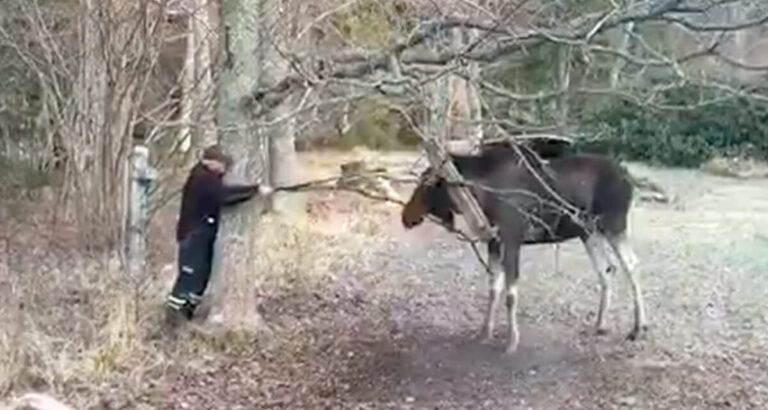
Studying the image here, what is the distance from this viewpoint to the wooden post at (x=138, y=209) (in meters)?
8.70

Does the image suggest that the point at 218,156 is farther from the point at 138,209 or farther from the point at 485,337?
the point at 485,337

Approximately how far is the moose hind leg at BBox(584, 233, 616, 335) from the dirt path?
127mm

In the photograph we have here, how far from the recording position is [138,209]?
880 centimetres

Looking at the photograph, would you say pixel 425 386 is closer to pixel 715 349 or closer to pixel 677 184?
pixel 715 349

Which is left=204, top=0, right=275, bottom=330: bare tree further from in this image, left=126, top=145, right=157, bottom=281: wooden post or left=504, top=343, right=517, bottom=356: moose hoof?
left=504, top=343, right=517, bottom=356: moose hoof

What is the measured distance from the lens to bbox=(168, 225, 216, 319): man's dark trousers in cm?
805

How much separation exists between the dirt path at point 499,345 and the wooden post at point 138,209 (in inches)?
40.9

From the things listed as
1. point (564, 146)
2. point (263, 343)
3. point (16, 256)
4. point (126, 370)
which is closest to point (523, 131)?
point (564, 146)

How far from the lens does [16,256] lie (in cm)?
1004

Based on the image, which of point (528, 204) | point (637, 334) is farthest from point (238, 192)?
point (637, 334)

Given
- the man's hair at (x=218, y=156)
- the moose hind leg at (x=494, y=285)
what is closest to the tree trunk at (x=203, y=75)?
the man's hair at (x=218, y=156)

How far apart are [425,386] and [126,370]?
1702mm

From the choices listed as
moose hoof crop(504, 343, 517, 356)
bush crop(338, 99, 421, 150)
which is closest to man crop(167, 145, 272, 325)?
moose hoof crop(504, 343, 517, 356)

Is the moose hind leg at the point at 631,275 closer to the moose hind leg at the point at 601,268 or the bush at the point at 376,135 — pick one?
the moose hind leg at the point at 601,268
